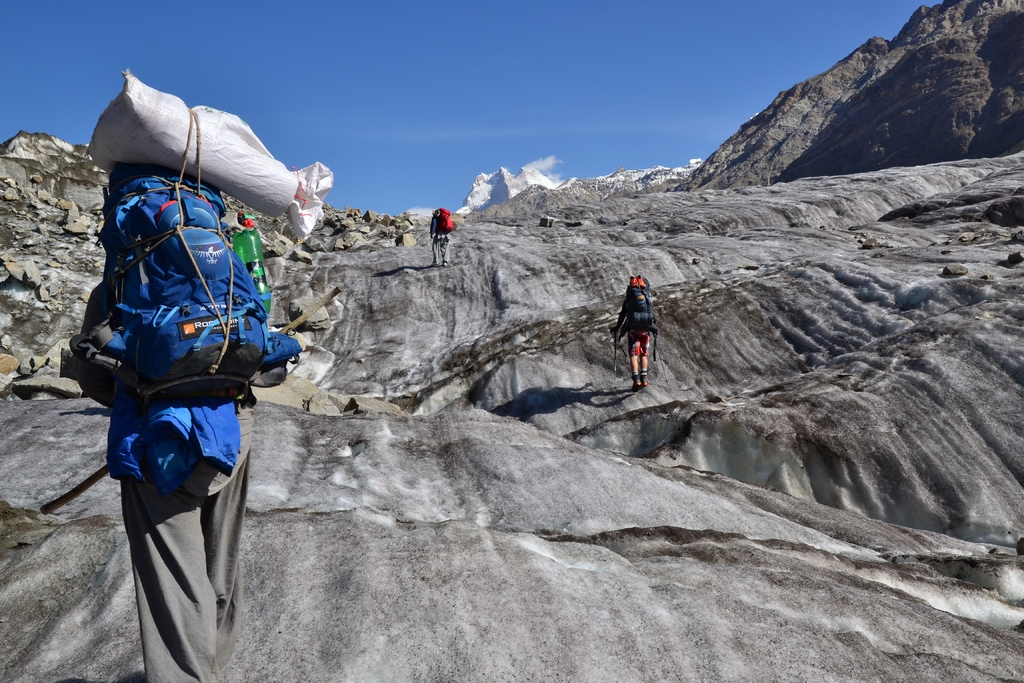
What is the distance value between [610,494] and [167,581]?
200 inches

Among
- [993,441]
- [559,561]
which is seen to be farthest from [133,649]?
[993,441]

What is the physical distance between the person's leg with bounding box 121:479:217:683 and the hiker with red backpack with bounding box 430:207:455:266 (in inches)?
882

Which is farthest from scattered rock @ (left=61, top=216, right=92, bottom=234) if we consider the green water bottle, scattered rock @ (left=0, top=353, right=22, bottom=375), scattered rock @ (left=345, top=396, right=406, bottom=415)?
scattered rock @ (left=345, top=396, right=406, bottom=415)

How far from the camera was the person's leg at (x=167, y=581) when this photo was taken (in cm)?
329

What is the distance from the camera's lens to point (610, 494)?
7586mm

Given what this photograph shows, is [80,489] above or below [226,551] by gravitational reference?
above

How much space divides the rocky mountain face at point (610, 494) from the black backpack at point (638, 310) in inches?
68.6

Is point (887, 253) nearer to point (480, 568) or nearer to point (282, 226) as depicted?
point (480, 568)

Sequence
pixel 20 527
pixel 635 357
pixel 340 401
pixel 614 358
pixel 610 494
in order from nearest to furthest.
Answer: pixel 20 527, pixel 610 494, pixel 340 401, pixel 635 357, pixel 614 358

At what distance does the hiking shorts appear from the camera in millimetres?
16719

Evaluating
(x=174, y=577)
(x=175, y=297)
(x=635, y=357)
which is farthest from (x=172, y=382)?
(x=635, y=357)

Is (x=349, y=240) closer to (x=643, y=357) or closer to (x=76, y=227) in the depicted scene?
(x=76, y=227)

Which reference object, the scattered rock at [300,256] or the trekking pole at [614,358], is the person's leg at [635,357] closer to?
the trekking pole at [614,358]

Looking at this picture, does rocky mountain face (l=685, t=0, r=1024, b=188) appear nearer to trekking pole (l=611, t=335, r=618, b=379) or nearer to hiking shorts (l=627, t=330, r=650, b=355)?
trekking pole (l=611, t=335, r=618, b=379)
